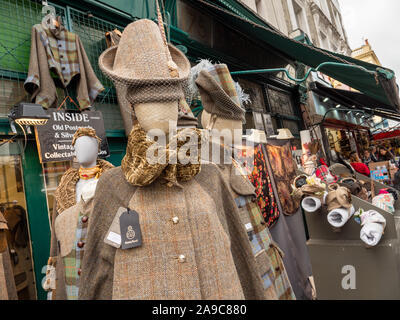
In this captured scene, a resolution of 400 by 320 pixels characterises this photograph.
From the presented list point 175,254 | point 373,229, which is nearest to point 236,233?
point 175,254

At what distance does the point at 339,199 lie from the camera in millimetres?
2125

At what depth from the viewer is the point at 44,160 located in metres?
2.28

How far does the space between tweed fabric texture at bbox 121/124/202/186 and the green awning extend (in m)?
3.05

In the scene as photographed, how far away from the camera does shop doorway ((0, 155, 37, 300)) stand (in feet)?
7.29

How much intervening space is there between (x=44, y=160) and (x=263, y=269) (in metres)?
2.09

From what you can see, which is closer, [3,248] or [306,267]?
[3,248]

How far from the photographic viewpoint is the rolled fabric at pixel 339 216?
6.92 ft

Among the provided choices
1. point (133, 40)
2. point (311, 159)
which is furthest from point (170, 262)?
point (311, 159)

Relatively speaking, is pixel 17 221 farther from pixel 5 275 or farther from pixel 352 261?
pixel 352 261

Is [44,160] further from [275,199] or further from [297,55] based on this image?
[297,55]

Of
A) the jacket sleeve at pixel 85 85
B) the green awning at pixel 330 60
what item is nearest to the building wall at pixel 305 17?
the green awning at pixel 330 60

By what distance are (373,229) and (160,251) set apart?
6.20 ft

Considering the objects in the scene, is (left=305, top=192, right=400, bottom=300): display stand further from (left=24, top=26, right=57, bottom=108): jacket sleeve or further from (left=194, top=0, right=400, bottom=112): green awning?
(left=24, top=26, right=57, bottom=108): jacket sleeve
